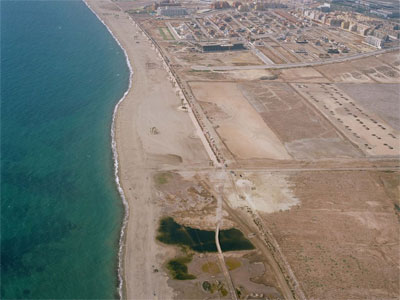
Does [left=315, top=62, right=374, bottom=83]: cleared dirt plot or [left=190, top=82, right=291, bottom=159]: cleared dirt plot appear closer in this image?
[left=190, top=82, right=291, bottom=159]: cleared dirt plot

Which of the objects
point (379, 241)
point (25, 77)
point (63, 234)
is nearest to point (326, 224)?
point (379, 241)

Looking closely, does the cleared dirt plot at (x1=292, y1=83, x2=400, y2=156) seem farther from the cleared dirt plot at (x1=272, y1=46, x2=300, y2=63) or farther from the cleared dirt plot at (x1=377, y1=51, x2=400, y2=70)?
the cleared dirt plot at (x1=377, y1=51, x2=400, y2=70)

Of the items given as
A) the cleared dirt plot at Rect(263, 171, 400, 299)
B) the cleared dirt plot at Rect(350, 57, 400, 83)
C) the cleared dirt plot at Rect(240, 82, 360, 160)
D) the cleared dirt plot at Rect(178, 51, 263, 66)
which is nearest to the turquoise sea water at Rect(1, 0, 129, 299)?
the cleared dirt plot at Rect(178, 51, 263, 66)

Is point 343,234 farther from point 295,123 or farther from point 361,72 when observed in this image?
point 361,72

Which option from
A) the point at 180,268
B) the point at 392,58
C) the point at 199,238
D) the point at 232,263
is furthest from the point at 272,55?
the point at 180,268

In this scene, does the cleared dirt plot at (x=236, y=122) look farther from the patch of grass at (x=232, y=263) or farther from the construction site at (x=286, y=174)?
the patch of grass at (x=232, y=263)

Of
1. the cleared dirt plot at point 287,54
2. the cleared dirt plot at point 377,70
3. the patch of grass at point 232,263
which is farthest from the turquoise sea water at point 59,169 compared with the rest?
the cleared dirt plot at point 377,70

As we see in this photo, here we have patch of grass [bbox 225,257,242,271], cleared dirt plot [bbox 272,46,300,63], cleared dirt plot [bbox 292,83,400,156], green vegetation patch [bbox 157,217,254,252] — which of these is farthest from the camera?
cleared dirt plot [bbox 272,46,300,63]

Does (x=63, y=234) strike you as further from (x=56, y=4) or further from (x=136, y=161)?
(x=56, y=4)
